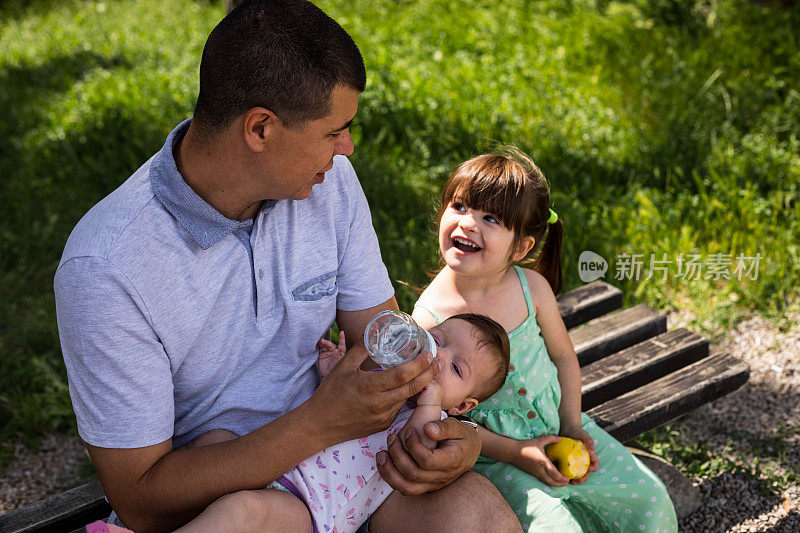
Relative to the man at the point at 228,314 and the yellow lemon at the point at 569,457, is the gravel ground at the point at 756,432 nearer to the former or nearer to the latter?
the yellow lemon at the point at 569,457

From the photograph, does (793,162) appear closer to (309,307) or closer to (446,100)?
(446,100)

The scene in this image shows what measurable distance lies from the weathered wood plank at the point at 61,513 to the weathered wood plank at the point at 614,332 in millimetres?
1837

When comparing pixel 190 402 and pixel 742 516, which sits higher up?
pixel 190 402

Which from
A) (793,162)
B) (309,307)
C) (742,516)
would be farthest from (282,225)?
(793,162)

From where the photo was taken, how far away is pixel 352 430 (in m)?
1.93

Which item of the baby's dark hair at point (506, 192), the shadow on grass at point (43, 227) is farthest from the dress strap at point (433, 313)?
the shadow on grass at point (43, 227)

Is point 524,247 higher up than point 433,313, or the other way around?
point 524,247

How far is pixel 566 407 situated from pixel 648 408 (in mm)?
419

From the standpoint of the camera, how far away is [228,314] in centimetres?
202

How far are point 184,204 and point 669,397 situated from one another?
1.94 meters

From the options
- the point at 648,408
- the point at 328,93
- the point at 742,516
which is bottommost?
the point at 742,516

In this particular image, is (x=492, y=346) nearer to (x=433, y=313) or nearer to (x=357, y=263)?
(x=433, y=313)

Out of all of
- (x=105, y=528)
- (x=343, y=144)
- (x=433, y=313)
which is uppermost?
(x=343, y=144)

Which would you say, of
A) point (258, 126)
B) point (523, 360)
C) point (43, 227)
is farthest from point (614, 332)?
point (43, 227)
